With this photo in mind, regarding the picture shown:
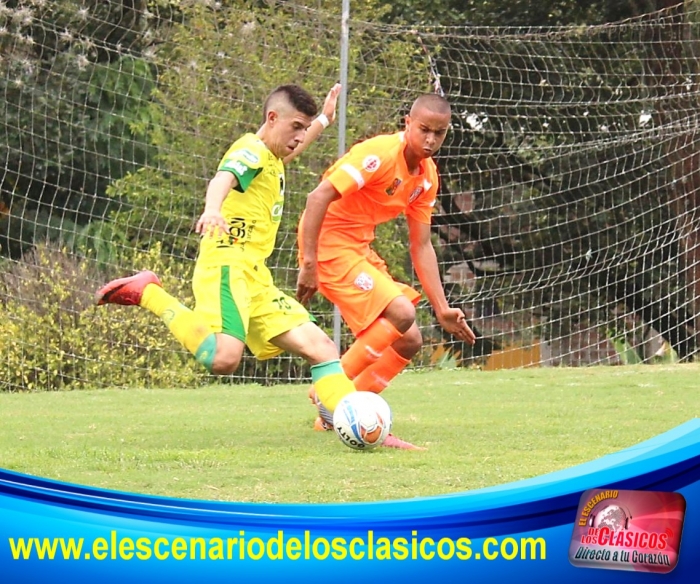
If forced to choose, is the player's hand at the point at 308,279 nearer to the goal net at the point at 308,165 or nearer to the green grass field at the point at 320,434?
the green grass field at the point at 320,434

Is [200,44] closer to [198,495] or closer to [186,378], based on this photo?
[186,378]

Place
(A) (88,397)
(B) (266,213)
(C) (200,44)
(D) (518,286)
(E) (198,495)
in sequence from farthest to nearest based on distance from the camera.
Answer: (D) (518,286)
(C) (200,44)
(A) (88,397)
(B) (266,213)
(E) (198,495)

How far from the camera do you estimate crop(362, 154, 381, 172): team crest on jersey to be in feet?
19.5

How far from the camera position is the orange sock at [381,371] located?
618 cm

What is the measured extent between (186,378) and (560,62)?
7.66 meters

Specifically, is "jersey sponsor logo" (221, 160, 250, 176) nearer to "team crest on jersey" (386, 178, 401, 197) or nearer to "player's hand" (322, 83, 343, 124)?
"team crest on jersey" (386, 178, 401, 197)

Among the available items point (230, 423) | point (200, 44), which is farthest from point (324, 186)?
point (200, 44)

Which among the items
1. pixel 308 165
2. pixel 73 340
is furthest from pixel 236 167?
pixel 308 165

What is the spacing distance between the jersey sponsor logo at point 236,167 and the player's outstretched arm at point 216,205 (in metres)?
0.03

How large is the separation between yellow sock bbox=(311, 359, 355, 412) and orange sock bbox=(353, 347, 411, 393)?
0.79 m

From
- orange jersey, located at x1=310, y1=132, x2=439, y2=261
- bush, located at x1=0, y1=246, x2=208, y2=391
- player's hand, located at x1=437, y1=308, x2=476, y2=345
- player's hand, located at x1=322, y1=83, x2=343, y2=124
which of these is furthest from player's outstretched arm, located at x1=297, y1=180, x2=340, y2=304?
bush, located at x1=0, y1=246, x2=208, y2=391

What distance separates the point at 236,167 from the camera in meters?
5.36

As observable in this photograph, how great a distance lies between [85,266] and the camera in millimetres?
10828

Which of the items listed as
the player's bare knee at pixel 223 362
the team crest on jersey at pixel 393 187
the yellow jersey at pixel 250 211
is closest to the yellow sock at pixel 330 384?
the player's bare knee at pixel 223 362
